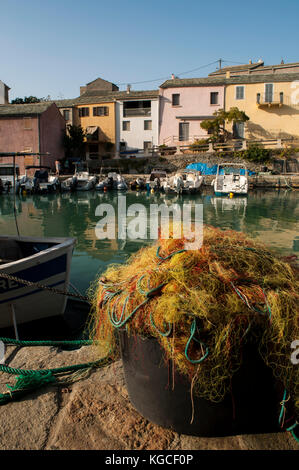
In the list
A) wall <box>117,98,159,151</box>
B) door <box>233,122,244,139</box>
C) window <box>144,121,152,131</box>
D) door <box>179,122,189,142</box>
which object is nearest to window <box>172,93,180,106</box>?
door <box>179,122,189,142</box>

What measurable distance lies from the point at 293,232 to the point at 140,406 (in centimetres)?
1525

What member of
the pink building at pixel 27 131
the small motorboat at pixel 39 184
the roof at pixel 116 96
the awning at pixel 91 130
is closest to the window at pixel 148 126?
the roof at pixel 116 96

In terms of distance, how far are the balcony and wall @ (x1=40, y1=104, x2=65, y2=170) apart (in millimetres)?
25049

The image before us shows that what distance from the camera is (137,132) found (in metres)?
47.8

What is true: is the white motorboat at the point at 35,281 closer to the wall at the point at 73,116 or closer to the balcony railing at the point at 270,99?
the balcony railing at the point at 270,99

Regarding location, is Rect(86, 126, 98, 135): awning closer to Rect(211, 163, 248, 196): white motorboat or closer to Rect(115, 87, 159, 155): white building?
Rect(115, 87, 159, 155): white building

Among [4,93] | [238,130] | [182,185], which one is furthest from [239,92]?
[4,93]

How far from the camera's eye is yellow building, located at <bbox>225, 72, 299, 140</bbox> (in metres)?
44.3

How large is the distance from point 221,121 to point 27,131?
22.8 metres

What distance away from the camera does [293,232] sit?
16.1m

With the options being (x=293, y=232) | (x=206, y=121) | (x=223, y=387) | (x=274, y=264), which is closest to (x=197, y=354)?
(x=223, y=387)

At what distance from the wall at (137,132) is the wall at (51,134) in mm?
7661

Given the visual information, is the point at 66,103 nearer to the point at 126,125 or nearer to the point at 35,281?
the point at 126,125

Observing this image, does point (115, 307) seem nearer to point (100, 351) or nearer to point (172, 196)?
point (100, 351)
